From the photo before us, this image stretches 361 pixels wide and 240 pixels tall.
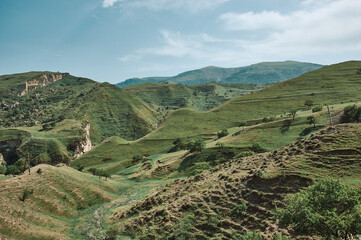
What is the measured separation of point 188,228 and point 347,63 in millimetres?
219915

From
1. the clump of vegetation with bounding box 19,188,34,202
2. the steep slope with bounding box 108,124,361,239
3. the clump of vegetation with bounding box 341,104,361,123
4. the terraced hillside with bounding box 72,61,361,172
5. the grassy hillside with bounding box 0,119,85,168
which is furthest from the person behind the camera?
the grassy hillside with bounding box 0,119,85,168

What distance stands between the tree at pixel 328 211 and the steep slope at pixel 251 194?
18.1 feet

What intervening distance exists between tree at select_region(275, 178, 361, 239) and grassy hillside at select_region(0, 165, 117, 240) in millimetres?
35692

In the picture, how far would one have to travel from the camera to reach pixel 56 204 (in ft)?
149

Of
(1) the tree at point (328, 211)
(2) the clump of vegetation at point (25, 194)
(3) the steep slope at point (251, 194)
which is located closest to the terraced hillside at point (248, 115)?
(3) the steep slope at point (251, 194)

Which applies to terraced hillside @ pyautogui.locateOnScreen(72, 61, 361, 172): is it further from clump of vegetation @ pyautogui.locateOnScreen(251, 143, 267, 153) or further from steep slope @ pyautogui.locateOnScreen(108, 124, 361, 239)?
steep slope @ pyautogui.locateOnScreen(108, 124, 361, 239)

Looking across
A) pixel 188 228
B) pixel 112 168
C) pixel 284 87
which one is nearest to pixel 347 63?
pixel 284 87

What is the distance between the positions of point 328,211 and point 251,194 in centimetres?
1370

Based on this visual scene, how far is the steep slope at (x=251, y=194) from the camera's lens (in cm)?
2919

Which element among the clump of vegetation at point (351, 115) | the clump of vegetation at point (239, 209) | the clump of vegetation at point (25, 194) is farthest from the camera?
the clump of vegetation at point (351, 115)

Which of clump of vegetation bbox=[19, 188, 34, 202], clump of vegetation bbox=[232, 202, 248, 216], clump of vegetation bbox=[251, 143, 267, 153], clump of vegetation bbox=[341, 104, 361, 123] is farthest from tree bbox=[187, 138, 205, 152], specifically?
A: clump of vegetation bbox=[19, 188, 34, 202]

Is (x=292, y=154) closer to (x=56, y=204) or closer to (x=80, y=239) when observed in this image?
(x=80, y=239)

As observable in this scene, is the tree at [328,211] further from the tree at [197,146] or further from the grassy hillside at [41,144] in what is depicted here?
A: the grassy hillside at [41,144]

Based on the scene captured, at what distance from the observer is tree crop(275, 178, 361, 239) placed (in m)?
18.7
